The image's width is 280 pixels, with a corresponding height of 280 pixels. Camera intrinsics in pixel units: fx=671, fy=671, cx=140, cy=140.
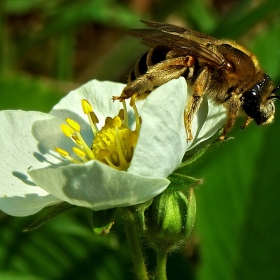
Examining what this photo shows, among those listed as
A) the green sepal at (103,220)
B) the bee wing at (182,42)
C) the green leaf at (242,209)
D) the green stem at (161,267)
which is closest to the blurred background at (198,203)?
the green leaf at (242,209)

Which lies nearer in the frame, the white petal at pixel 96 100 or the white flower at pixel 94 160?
the white flower at pixel 94 160

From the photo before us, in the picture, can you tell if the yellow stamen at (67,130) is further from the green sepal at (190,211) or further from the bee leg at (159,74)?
the green sepal at (190,211)

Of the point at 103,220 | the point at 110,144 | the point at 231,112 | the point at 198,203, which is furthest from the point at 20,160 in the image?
the point at 198,203

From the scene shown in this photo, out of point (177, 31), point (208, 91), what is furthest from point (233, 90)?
point (177, 31)

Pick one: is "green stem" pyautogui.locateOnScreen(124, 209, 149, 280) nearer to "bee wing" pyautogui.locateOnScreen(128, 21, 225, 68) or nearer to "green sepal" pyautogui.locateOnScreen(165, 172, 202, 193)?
"green sepal" pyautogui.locateOnScreen(165, 172, 202, 193)

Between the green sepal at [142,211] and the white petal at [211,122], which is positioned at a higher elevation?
the white petal at [211,122]

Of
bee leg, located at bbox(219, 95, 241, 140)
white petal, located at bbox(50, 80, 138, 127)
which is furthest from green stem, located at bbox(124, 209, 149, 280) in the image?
white petal, located at bbox(50, 80, 138, 127)

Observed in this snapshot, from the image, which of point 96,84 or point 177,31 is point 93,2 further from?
point 177,31
